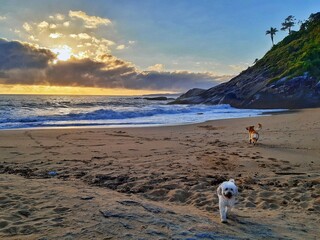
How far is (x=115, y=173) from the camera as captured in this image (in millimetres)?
6625

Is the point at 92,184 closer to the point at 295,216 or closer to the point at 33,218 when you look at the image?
the point at 33,218

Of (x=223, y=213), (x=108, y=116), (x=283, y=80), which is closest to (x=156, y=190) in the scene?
(x=223, y=213)

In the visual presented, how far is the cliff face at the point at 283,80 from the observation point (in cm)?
3809

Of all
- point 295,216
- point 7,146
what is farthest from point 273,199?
point 7,146

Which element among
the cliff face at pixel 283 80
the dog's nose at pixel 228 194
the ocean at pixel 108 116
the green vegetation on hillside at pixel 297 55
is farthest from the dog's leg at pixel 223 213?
the green vegetation on hillside at pixel 297 55

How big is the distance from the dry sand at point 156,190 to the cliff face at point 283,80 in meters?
30.7

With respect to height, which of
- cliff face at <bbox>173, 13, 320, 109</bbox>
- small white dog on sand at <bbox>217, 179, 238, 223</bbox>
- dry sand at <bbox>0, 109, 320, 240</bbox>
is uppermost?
cliff face at <bbox>173, 13, 320, 109</bbox>

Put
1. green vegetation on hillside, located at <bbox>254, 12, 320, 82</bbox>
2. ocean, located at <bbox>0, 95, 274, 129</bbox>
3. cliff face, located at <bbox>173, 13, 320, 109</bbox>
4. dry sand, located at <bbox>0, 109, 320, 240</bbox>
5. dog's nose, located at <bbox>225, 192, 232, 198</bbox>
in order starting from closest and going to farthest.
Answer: dry sand, located at <bbox>0, 109, 320, 240</bbox>, dog's nose, located at <bbox>225, 192, 232, 198</bbox>, ocean, located at <bbox>0, 95, 274, 129</bbox>, cliff face, located at <bbox>173, 13, 320, 109</bbox>, green vegetation on hillside, located at <bbox>254, 12, 320, 82</bbox>

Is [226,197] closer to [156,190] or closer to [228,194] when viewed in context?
[228,194]

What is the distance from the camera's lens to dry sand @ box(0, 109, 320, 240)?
11.5 feet

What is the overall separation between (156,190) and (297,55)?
170 feet

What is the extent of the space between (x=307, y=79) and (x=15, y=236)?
43.3 metres

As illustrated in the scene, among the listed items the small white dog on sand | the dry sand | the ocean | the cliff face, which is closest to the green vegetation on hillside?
the cliff face

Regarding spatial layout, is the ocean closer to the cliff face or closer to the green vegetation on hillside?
the cliff face
